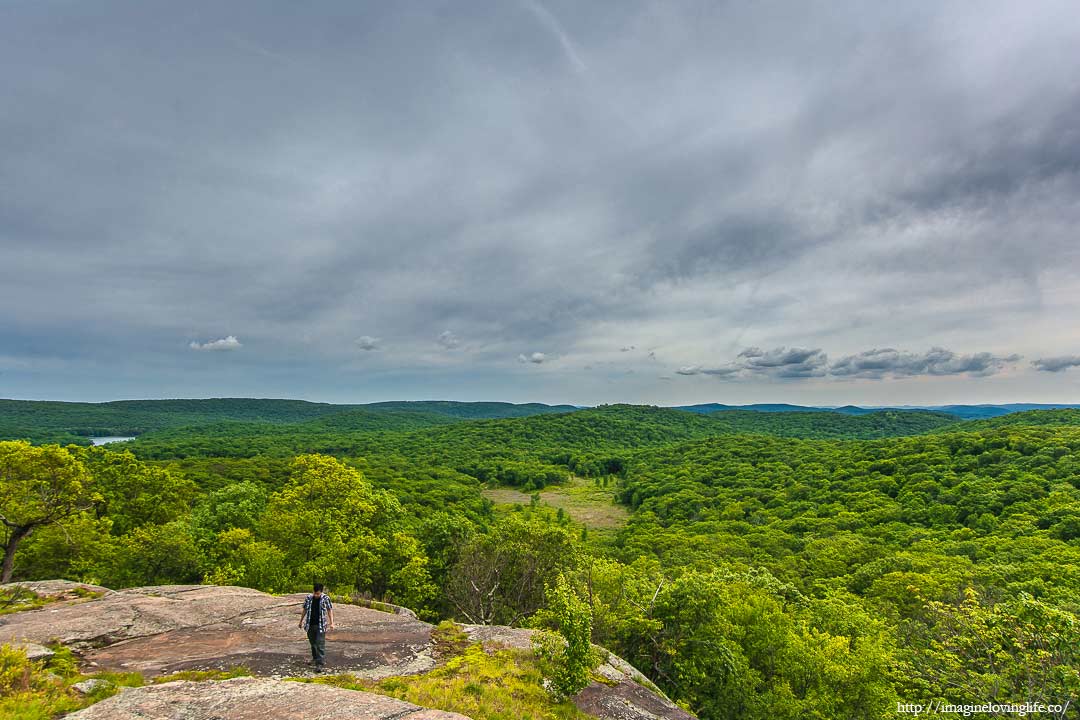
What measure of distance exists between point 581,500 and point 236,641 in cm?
13634

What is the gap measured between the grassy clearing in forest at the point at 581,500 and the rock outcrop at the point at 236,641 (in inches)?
3866

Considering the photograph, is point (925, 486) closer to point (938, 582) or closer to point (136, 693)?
point (938, 582)

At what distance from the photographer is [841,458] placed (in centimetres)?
13238

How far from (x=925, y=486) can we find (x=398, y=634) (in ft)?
367

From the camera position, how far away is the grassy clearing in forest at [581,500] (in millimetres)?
120762

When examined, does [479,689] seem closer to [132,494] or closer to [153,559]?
[153,559]

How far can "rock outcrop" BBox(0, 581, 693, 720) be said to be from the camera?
14.0 meters

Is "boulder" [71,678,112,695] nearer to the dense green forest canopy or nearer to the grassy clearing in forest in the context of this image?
the dense green forest canopy

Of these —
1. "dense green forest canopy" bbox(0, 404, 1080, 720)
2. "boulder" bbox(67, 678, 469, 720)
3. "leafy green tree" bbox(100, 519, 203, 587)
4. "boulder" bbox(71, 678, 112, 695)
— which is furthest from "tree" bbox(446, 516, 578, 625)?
"boulder" bbox(71, 678, 112, 695)

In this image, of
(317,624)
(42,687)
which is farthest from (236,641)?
(42,687)

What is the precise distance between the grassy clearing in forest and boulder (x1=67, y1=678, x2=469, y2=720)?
106m

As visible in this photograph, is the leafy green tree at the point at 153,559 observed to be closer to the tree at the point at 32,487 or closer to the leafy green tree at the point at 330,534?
the leafy green tree at the point at 330,534

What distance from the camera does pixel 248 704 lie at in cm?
1088

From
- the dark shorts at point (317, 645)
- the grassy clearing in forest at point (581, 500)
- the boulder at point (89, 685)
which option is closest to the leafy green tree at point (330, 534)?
the dark shorts at point (317, 645)
